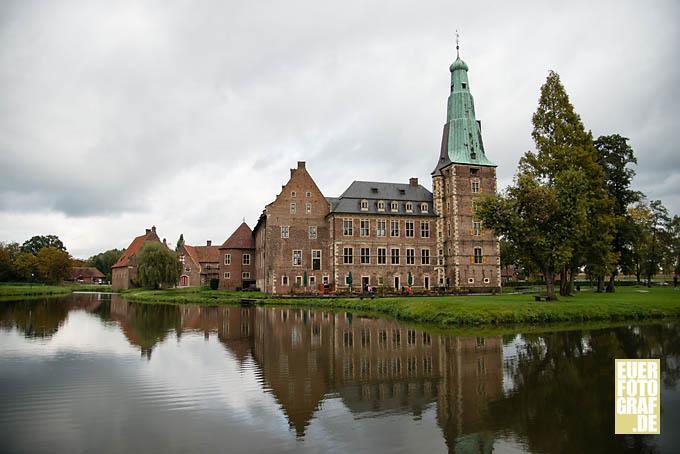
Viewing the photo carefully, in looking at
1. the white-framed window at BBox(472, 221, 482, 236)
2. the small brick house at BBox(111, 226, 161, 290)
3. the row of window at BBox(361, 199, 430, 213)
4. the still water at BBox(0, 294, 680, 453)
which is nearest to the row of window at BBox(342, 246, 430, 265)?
the row of window at BBox(361, 199, 430, 213)

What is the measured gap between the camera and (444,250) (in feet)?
174

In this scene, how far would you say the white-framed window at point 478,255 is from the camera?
51094 millimetres

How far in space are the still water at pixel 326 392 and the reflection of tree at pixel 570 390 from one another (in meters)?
0.05

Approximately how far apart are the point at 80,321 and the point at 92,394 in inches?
813

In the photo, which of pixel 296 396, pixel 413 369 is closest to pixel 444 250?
pixel 413 369

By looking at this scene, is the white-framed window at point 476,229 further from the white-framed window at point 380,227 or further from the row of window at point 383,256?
the white-framed window at point 380,227

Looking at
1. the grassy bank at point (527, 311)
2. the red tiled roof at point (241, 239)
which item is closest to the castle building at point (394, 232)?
the red tiled roof at point (241, 239)

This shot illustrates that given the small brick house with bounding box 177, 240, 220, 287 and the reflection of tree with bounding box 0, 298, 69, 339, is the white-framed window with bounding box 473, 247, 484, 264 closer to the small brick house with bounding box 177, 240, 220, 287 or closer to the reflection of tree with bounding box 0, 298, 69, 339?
the reflection of tree with bounding box 0, 298, 69, 339

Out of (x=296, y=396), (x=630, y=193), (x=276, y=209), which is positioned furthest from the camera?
(x=276, y=209)

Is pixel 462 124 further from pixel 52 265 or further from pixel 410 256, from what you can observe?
pixel 52 265

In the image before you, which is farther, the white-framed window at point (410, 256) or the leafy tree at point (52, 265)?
the leafy tree at point (52, 265)

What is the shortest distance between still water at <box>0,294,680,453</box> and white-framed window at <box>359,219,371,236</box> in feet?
98.4

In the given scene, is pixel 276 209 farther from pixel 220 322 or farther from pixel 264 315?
pixel 220 322

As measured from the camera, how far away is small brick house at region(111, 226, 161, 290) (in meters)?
76.8
